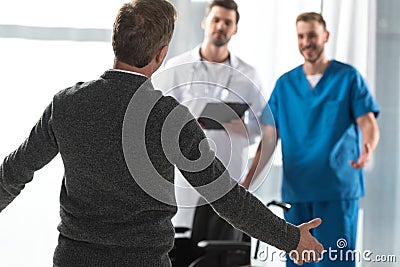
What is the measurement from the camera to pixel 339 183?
289 centimetres

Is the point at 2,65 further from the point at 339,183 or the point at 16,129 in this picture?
the point at 339,183

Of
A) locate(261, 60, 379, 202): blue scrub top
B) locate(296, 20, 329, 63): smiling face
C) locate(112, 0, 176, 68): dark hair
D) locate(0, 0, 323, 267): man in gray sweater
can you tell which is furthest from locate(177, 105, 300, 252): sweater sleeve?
locate(296, 20, 329, 63): smiling face

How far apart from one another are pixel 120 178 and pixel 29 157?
197mm

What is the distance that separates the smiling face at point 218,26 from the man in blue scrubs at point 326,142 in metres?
0.29

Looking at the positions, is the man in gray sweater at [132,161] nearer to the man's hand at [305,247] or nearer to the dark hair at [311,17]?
the man's hand at [305,247]

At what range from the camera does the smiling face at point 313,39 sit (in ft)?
9.77

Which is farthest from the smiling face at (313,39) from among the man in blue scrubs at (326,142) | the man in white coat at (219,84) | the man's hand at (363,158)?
the man's hand at (363,158)

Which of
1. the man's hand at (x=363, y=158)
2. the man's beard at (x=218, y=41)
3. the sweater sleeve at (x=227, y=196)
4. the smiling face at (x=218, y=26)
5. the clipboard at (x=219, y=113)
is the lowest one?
the sweater sleeve at (x=227, y=196)

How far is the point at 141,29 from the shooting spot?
1.36 meters

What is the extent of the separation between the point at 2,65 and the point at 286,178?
121 cm

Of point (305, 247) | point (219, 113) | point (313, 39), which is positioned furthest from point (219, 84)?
point (305, 247)

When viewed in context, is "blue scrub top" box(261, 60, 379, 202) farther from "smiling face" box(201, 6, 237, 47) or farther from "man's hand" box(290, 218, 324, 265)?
"man's hand" box(290, 218, 324, 265)

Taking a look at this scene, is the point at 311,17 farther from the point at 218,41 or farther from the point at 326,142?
the point at 326,142

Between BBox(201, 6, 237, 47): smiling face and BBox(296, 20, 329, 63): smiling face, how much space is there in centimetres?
27
